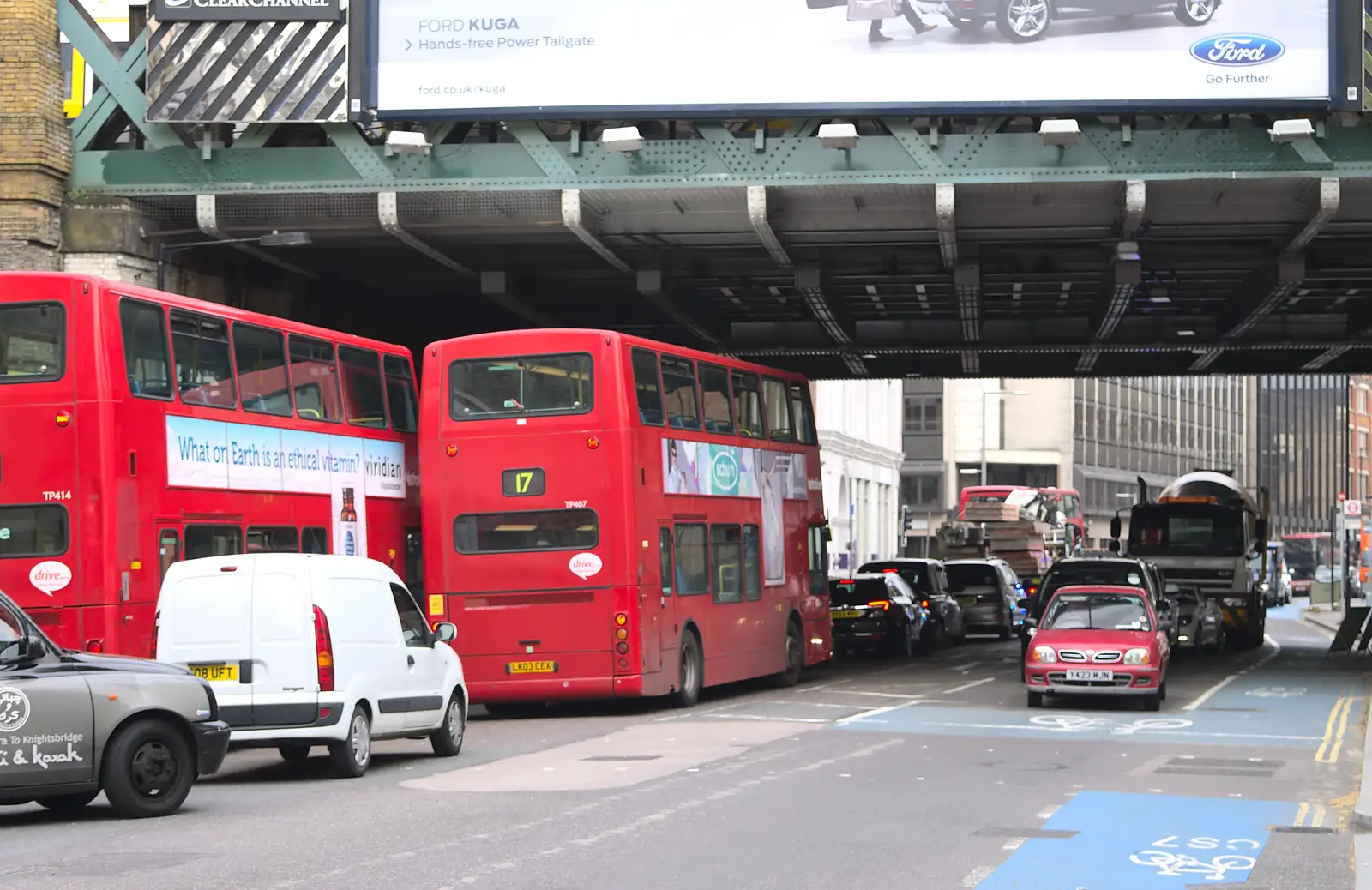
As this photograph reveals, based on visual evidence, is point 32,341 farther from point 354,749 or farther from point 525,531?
point 525,531

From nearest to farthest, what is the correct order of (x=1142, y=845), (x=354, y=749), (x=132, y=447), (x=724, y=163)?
(x=1142, y=845), (x=354, y=749), (x=132, y=447), (x=724, y=163)

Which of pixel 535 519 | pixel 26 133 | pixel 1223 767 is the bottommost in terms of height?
pixel 1223 767

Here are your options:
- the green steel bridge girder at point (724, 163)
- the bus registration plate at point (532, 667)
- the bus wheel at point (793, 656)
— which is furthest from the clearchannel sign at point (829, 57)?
the bus wheel at point (793, 656)

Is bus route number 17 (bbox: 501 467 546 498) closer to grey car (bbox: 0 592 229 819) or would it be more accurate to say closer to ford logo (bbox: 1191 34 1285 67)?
grey car (bbox: 0 592 229 819)

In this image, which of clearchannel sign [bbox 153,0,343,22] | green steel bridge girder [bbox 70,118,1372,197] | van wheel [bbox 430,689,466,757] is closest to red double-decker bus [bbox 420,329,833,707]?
green steel bridge girder [bbox 70,118,1372,197]

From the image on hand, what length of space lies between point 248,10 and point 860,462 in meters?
56.4

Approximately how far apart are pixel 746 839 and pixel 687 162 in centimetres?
1411

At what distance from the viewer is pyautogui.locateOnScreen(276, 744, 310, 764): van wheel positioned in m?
16.3

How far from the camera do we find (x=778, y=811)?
13023mm

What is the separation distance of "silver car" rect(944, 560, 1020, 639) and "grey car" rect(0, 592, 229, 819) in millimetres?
32056

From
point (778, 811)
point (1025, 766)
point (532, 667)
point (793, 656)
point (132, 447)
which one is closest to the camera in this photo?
point (778, 811)

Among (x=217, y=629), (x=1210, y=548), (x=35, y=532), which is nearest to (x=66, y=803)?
(x=217, y=629)

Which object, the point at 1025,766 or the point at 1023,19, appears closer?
the point at 1025,766

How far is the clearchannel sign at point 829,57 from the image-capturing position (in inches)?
927
